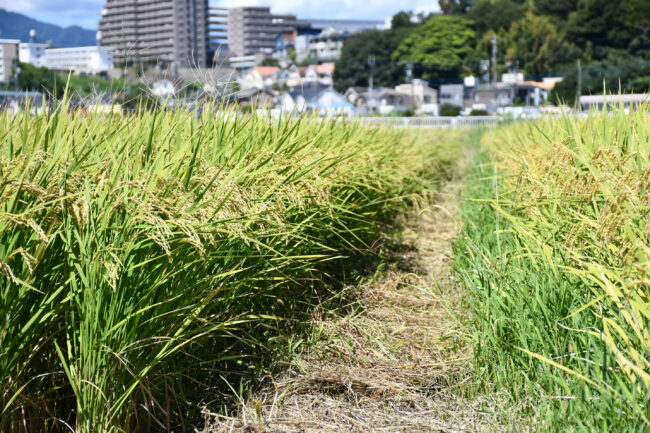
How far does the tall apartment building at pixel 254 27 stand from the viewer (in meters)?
158

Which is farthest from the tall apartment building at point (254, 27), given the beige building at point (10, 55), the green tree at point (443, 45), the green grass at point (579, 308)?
the green grass at point (579, 308)

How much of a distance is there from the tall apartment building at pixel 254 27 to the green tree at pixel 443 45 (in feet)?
296

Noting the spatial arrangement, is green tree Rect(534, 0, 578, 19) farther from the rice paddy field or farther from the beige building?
the rice paddy field

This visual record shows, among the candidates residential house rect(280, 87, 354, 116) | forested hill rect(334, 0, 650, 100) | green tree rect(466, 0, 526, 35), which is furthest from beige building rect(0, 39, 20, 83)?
green tree rect(466, 0, 526, 35)

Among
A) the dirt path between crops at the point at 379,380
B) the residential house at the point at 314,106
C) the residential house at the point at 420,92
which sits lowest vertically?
the dirt path between crops at the point at 379,380

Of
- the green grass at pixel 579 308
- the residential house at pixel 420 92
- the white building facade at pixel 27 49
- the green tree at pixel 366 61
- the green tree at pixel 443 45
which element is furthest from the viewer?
the green tree at pixel 443 45

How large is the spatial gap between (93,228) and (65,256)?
19cm

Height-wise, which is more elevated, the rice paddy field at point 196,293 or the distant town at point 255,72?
the distant town at point 255,72

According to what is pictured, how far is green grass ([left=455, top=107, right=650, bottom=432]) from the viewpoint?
1.49 m

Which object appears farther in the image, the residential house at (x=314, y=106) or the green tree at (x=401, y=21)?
the green tree at (x=401, y=21)

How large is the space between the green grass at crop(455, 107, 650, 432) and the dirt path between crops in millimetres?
140

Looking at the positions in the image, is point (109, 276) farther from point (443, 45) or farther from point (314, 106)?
point (443, 45)

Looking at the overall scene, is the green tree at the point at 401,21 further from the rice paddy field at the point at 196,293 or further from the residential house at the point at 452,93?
the rice paddy field at the point at 196,293

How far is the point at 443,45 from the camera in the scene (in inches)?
2763
